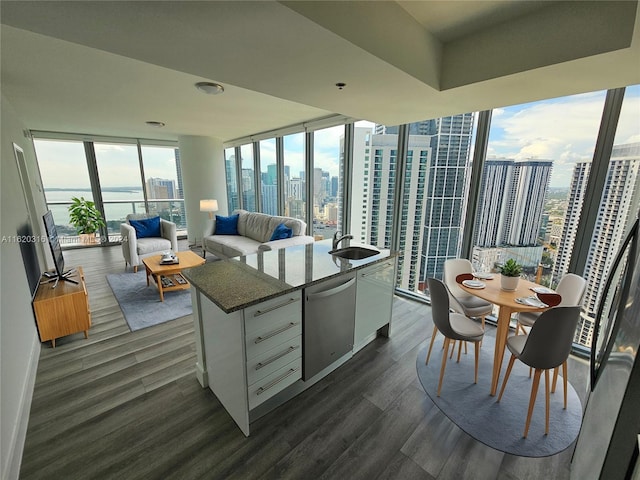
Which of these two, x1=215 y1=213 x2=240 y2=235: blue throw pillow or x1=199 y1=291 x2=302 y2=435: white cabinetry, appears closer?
x1=199 y1=291 x2=302 y2=435: white cabinetry

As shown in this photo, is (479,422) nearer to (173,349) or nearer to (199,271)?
(199,271)

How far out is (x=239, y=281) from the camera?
176 cm

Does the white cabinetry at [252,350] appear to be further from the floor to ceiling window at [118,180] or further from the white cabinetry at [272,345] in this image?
the floor to ceiling window at [118,180]

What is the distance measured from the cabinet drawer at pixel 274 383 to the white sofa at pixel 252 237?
7.83 ft

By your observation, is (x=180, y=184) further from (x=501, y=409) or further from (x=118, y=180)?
(x=501, y=409)

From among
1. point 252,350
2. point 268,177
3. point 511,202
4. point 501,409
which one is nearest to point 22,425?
point 252,350

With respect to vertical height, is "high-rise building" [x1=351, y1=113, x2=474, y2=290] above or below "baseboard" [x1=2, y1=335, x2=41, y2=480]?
above

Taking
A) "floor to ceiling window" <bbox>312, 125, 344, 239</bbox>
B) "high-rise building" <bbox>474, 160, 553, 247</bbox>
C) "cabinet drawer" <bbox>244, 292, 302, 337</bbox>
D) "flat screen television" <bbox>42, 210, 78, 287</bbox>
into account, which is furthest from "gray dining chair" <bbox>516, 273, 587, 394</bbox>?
"flat screen television" <bbox>42, 210, 78, 287</bbox>

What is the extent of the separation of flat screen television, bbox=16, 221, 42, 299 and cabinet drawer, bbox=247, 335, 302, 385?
2446mm

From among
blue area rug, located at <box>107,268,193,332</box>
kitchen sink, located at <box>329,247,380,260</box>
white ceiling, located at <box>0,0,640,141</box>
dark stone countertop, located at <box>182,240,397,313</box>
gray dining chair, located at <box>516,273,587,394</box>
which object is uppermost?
white ceiling, located at <box>0,0,640,141</box>

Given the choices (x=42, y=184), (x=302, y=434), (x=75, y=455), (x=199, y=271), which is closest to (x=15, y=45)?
(x=199, y=271)

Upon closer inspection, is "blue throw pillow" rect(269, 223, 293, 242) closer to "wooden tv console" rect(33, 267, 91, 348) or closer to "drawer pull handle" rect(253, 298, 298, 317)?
"wooden tv console" rect(33, 267, 91, 348)

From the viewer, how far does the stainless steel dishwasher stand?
1.86 meters

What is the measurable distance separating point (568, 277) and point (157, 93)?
4555 millimetres
